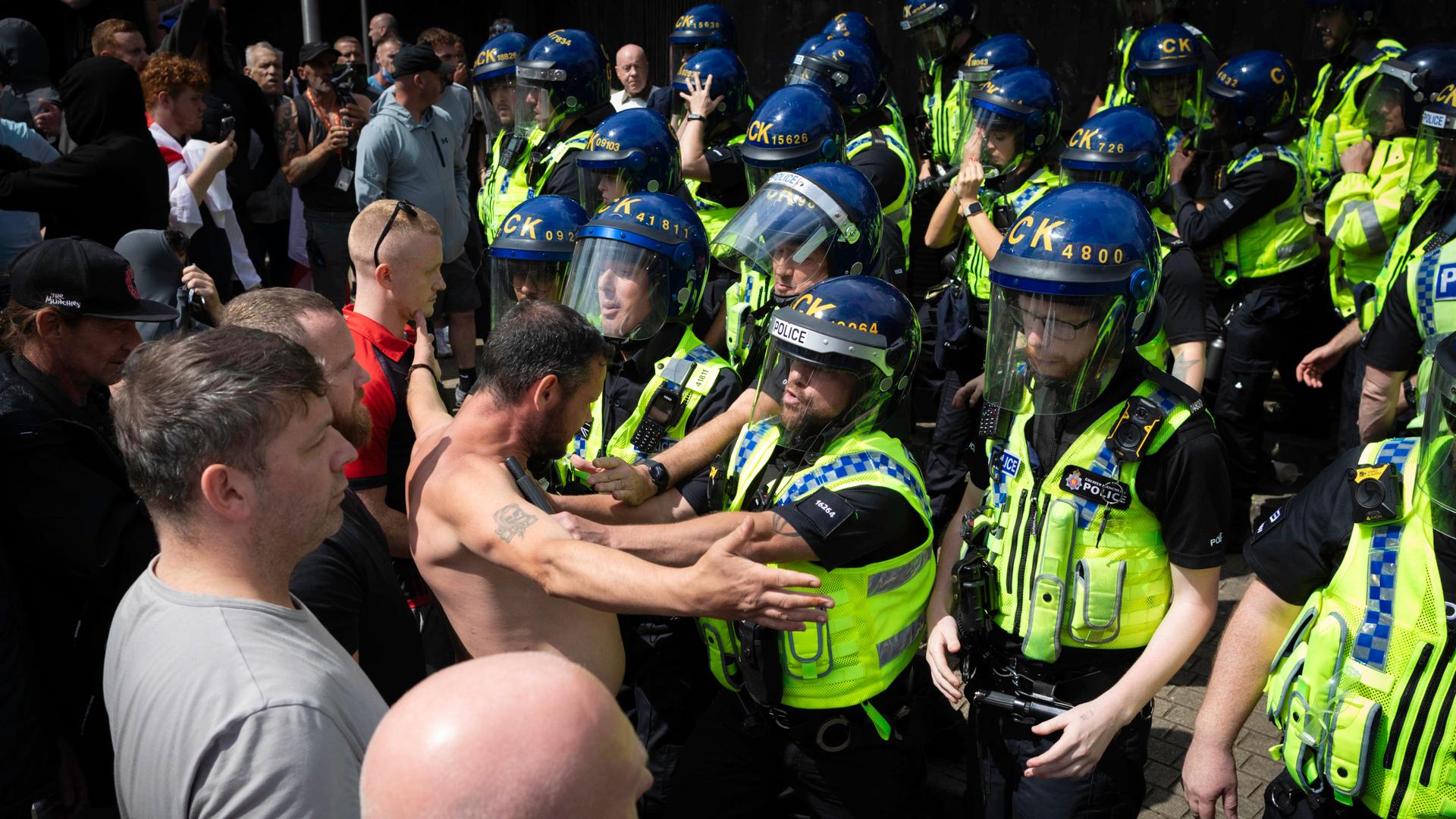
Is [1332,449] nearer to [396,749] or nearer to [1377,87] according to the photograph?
[1377,87]

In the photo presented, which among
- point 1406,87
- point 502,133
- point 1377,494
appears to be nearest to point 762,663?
point 1377,494

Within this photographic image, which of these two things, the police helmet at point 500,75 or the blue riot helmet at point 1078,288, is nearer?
the blue riot helmet at point 1078,288

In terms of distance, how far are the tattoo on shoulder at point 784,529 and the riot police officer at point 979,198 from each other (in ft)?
9.02

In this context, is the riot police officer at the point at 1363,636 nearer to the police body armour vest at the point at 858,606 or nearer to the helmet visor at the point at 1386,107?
the police body armour vest at the point at 858,606

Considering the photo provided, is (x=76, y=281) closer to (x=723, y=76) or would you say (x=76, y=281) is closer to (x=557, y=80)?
(x=557, y=80)

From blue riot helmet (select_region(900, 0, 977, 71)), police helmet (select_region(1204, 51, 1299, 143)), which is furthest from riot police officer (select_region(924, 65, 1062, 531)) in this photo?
blue riot helmet (select_region(900, 0, 977, 71))

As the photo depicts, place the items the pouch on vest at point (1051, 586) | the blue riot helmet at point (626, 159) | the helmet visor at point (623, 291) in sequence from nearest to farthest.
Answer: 1. the pouch on vest at point (1051, 586)
2. the helmet visor at point (623, 291)
3. the blue riot helmet at point (626, 159)

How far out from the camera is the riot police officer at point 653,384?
377cm

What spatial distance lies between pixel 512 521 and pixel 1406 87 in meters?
5.59

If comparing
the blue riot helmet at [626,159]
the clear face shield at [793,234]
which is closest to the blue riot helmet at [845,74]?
the blue riot helmet at [626,159]

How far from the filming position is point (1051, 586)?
286 cm

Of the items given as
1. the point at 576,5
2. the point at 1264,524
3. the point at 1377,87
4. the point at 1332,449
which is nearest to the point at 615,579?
the point at 1264,524

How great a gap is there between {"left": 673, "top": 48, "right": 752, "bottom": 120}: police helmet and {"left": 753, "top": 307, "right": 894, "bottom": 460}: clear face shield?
4079mm

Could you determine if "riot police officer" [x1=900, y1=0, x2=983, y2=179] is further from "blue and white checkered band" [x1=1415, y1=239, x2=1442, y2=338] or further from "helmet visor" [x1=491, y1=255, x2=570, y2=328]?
"helmet visor" [x1=491, y1=255, x2=570, y2=328]
